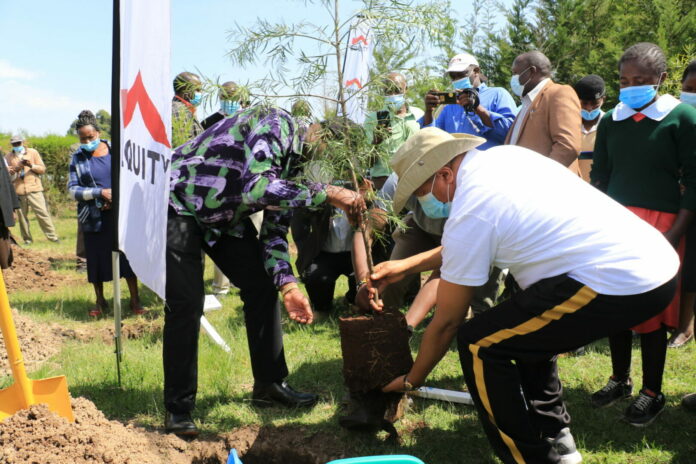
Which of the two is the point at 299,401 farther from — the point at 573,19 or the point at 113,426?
the point at 573,19

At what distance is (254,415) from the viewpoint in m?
3.67

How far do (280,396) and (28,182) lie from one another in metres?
10.8

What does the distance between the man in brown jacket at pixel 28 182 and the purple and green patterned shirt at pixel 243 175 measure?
10269mm

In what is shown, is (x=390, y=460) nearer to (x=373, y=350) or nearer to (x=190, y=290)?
(x=373, y=350)

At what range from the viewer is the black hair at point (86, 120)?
6359 millimetres

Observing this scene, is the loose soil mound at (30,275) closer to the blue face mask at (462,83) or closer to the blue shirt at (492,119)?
the blue shirt at (492,119)

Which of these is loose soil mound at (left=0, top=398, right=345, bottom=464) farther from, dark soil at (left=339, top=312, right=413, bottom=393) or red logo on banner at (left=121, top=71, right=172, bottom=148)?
red logo on banner at (left=121, top=71, right=172, bottom=148)

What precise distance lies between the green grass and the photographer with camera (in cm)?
207

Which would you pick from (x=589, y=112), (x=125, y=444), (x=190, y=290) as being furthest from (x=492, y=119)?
(x=125, y=444)

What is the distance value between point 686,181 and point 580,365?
63.5 inches

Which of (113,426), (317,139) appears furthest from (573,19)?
(113,426)

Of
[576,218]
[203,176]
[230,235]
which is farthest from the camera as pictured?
[230,235]

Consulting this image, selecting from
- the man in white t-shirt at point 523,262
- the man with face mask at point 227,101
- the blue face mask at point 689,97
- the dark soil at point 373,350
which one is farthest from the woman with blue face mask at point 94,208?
the blue face mask at point 689,97

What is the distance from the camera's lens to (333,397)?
3883mm
